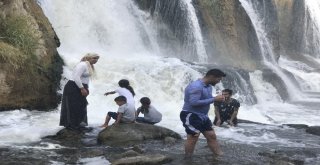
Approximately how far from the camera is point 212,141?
7633 millimetres

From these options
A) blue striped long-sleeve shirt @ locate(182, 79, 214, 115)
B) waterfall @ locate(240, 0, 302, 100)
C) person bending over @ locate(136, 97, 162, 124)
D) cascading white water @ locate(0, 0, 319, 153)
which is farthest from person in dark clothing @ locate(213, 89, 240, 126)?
waterfall @ locate(240, 0, 302, 100)

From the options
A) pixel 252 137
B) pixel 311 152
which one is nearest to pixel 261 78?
pixel 252 137

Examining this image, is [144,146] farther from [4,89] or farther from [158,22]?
[158,22]

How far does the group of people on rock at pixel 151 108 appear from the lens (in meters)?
7.23

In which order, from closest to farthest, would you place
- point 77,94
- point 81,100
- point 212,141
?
point 212,141 → point 77,94 → point 81,100

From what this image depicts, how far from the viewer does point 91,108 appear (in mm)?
13086

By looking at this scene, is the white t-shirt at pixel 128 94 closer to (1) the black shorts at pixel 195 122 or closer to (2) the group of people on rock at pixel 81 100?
(2) the group of people on rock at pixel 81 100

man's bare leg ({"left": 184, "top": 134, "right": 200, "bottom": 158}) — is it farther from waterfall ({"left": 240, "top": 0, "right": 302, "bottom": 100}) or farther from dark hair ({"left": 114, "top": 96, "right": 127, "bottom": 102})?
waterfall ({"left": 240, "top": 0, "right": 302, "bottom": 100})

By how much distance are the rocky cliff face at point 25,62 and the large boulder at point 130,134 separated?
321cm

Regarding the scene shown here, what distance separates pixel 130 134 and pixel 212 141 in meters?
1.99

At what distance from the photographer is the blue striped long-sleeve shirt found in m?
7.18

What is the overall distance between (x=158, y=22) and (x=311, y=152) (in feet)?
51.7

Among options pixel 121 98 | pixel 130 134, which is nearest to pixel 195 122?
pixel 130 134

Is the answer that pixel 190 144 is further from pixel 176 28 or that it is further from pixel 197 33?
pixel 197 33
